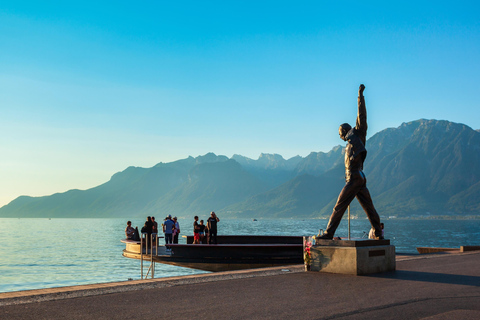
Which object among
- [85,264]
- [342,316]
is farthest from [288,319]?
[85,264]

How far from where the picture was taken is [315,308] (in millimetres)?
7801

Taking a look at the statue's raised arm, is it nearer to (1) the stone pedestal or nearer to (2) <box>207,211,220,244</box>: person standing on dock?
(1) the stone pedestal

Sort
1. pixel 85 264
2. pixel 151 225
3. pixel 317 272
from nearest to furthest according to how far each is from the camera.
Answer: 1. pixel 317 272
2. pixel 151 225
3. pixel 85 264

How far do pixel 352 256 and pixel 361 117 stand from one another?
3.79 m

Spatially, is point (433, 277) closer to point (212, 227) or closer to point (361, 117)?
point (361, 117)

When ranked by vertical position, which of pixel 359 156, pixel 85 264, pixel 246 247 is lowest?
Result: pixel 85 264

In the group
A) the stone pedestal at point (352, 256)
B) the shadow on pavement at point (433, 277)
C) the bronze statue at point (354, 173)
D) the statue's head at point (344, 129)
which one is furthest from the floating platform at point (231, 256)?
the shadow on pavement at point (433, 277)

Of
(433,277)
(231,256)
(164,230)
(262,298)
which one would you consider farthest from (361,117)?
(164,230)

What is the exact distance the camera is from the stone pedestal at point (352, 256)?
1191 centimetres

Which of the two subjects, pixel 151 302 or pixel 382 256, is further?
pixel 382 256

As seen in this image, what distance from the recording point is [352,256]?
39.1ft

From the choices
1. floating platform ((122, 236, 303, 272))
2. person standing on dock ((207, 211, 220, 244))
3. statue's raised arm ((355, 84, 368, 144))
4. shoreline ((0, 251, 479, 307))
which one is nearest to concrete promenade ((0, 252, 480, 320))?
shoreline ((0, 251, 479, 307))

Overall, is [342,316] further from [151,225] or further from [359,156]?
[151,225]

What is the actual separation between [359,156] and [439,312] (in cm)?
602
